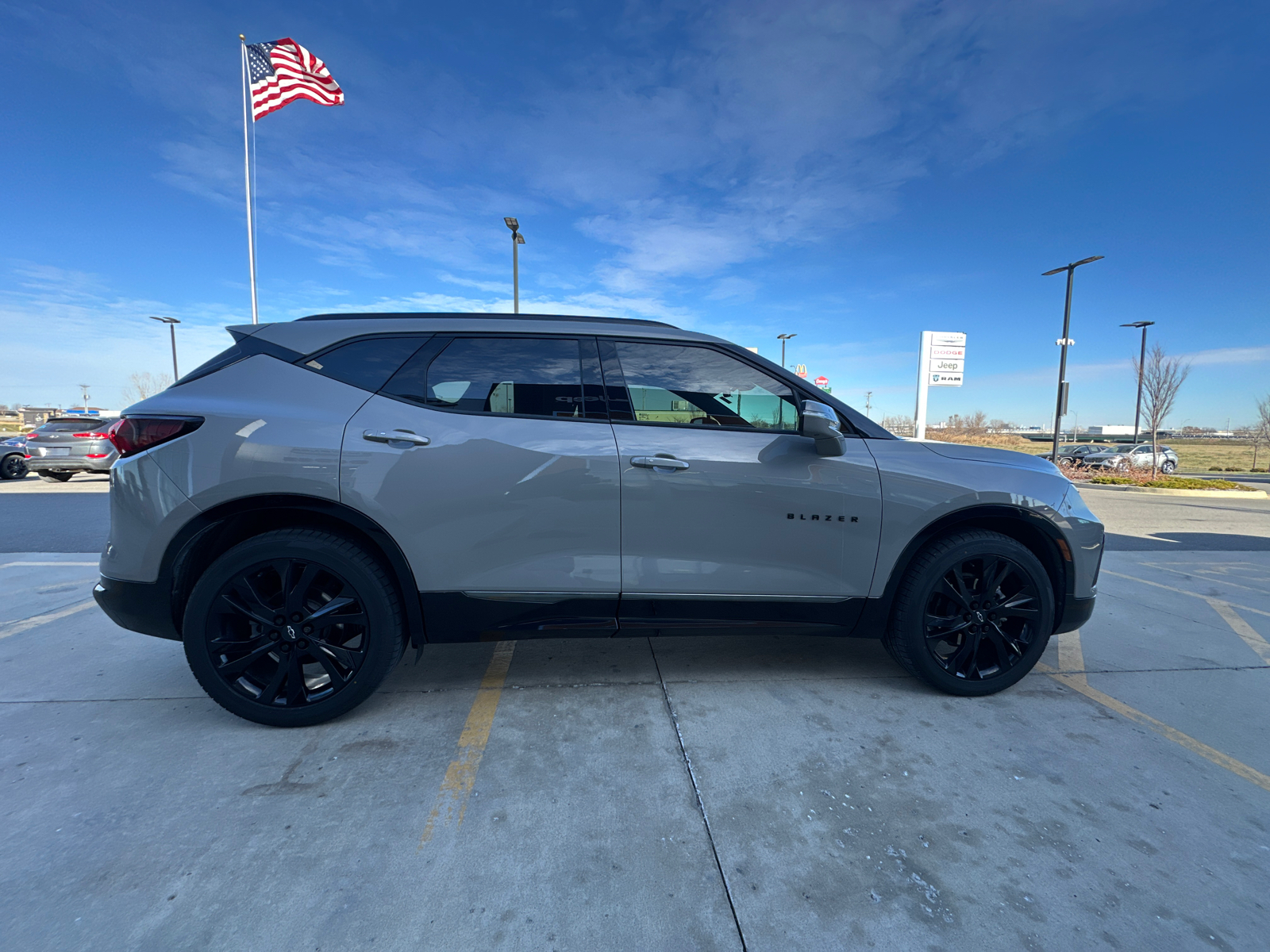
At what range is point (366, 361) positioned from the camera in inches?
99.0

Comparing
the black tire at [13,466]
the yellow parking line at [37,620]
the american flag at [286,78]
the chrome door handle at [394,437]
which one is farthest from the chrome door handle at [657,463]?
the black tire at [13,466]

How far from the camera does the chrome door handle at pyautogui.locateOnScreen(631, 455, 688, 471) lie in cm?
246

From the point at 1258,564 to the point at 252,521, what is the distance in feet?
30.2

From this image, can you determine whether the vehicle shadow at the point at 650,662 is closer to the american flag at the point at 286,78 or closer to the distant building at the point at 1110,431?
the american flag at the point at 286,78

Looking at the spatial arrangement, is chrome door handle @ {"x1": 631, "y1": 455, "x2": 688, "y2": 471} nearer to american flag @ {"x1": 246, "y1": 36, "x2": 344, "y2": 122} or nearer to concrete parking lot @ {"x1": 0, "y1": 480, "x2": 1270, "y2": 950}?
concrete parking lot @ {"x1": 0, "y1": 480, "x2": 1270, "y2": 950}

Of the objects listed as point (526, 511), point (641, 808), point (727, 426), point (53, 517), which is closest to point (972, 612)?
point (727, 426)

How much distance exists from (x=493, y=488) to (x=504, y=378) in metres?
0.53

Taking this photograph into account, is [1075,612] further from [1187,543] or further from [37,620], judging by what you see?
[1187,543]

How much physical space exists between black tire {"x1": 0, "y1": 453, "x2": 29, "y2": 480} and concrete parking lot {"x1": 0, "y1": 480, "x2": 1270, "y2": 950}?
1543 centimetres

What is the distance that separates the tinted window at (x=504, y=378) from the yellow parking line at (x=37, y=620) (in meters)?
3.14

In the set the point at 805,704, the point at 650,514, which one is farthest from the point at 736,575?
the point at 805,704

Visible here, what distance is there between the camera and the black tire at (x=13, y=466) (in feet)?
44.3

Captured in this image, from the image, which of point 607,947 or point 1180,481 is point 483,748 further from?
point 1180,481

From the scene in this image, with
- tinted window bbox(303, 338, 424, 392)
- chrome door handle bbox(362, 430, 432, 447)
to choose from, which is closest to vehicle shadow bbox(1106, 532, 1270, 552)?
chrome door handle bbox(362, 430, 432, 447)
